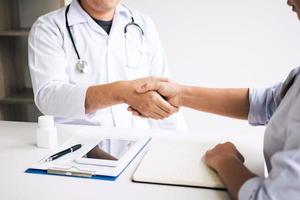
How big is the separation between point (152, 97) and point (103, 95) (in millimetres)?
186

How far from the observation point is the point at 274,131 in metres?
0.76

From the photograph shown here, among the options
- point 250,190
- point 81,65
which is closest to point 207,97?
point 81,65

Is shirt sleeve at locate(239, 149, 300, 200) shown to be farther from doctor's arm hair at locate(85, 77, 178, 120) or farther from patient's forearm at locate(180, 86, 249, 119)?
doctor's arm hair at locate(85, 77, 178, 120)

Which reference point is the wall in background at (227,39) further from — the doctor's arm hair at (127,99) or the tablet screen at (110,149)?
the tablet screen at (110,149)

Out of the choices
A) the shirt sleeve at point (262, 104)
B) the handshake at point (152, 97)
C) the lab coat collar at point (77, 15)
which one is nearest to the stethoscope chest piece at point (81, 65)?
the lab coat collar at point (77, 15)

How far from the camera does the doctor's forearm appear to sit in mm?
1251

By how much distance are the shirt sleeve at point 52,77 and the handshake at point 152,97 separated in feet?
0.58

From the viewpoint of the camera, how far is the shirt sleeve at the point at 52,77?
4.29ft

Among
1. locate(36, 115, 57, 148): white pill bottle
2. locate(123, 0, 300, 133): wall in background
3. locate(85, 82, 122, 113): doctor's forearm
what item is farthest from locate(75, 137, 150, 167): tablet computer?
locate(123, 0, 300, 133): wall in background

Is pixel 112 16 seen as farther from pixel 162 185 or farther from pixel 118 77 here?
pixel 162 185

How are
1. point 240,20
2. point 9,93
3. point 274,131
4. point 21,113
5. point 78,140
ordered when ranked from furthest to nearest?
1. point 21,113
2. point 9,93
3. point 240,20
4. point 78,140
5. point 274,131

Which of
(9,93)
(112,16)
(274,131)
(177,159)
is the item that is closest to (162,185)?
(177,159)

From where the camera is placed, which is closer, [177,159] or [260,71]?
[177,159]

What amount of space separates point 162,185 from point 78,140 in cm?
39
